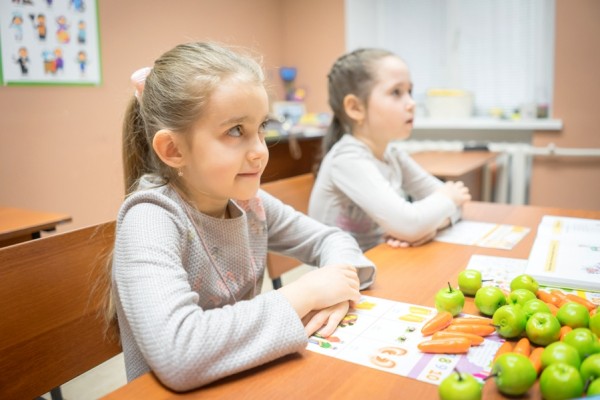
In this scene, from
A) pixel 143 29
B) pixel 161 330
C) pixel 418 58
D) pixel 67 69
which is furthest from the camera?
pixel 418 58

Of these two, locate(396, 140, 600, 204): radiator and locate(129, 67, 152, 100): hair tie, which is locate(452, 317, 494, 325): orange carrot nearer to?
locate(129, 67, 152, 100): hair tie

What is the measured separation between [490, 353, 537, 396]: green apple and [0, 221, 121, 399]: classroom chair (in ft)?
2.53

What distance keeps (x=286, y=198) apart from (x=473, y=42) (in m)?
2.73

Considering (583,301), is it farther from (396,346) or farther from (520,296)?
(396,346)

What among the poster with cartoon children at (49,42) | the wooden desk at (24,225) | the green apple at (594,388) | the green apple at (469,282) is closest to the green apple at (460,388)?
the green apple at (594,388)

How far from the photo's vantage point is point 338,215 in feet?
5.57

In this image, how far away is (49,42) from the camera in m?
2.69

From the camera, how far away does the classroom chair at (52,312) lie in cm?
91

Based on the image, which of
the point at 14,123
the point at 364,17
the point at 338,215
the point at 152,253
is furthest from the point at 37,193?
the point at 364,17

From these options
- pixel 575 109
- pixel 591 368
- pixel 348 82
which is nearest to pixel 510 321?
pixel 591 368

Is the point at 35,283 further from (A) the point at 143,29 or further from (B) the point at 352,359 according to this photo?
(A) the point at 143,29

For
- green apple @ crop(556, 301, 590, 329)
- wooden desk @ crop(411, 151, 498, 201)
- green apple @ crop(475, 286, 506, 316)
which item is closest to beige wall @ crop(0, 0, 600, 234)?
wooden desk @ crop(411, 151, 498, 201)

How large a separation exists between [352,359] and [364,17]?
3796mm

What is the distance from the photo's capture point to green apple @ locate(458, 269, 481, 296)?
1.00m
